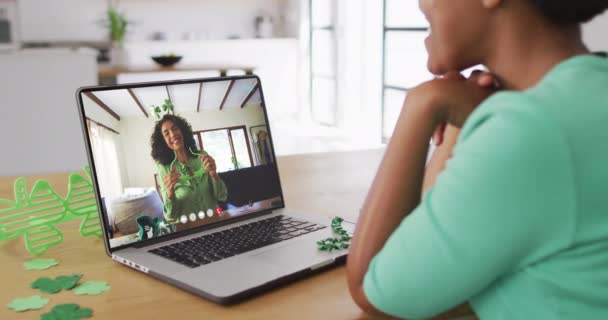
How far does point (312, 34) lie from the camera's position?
24.1ft

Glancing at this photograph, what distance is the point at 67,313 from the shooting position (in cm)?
75

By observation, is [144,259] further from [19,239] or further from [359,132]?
[359,132]

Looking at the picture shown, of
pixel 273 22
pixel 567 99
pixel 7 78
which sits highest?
pixel 273 22

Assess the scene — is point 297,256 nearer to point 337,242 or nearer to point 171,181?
point 337,242

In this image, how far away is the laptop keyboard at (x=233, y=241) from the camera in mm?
907

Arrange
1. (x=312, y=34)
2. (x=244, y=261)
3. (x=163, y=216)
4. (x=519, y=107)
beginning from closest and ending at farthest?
1. (x=519, y=107)
2. (x=244, y=261)
3. (x=163, y=216)
4. (x=312, y=34)

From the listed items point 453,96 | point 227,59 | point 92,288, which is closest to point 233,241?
point 92,288

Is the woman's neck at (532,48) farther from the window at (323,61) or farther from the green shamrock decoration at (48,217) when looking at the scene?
the window at (323,61)

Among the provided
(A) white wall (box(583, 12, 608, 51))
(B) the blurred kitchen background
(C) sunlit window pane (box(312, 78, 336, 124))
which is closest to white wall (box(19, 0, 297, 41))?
(B) the blurred kitchen background

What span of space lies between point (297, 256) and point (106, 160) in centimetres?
33

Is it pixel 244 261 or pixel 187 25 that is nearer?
pixel 244 261

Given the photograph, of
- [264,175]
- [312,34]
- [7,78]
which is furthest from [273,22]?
[264,175]

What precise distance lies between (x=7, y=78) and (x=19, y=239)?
10.0 ft

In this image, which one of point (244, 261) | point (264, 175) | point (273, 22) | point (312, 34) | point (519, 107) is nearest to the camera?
point (519, 107)
